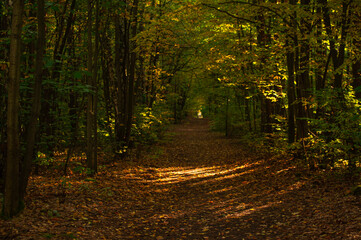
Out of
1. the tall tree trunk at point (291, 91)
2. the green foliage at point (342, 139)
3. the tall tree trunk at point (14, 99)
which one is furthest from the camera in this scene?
the tall tree trunk at point (291, 91)

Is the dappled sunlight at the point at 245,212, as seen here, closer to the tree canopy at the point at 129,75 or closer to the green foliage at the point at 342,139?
the green foliage at the point at 342,139

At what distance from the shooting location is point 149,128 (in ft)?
47.3

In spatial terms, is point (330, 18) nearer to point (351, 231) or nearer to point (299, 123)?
point (299, 123)

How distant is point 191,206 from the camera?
24.0ft

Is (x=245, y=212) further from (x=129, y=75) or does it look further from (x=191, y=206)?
(x=129, y=75)

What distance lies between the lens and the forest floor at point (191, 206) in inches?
193

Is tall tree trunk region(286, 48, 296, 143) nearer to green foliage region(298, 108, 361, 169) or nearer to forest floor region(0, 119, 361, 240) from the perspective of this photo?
forest floor region(0, 119, 361, 240)

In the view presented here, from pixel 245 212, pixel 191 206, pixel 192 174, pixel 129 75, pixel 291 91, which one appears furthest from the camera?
pixel 129 75

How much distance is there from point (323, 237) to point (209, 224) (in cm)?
223

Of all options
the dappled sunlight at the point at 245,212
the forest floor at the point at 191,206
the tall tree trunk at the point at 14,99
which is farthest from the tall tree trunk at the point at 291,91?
the tall tree trunk at the point at 14,99

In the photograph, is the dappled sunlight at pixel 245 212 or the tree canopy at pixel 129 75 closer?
the tree canopy at pixel 129 75

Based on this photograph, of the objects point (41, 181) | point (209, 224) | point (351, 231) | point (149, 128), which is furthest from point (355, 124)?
point (149, 128)

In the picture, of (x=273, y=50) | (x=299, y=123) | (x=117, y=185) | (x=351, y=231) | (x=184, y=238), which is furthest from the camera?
(x=273, y=50)

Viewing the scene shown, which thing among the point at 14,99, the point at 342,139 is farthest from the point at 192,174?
the point at 14,99
